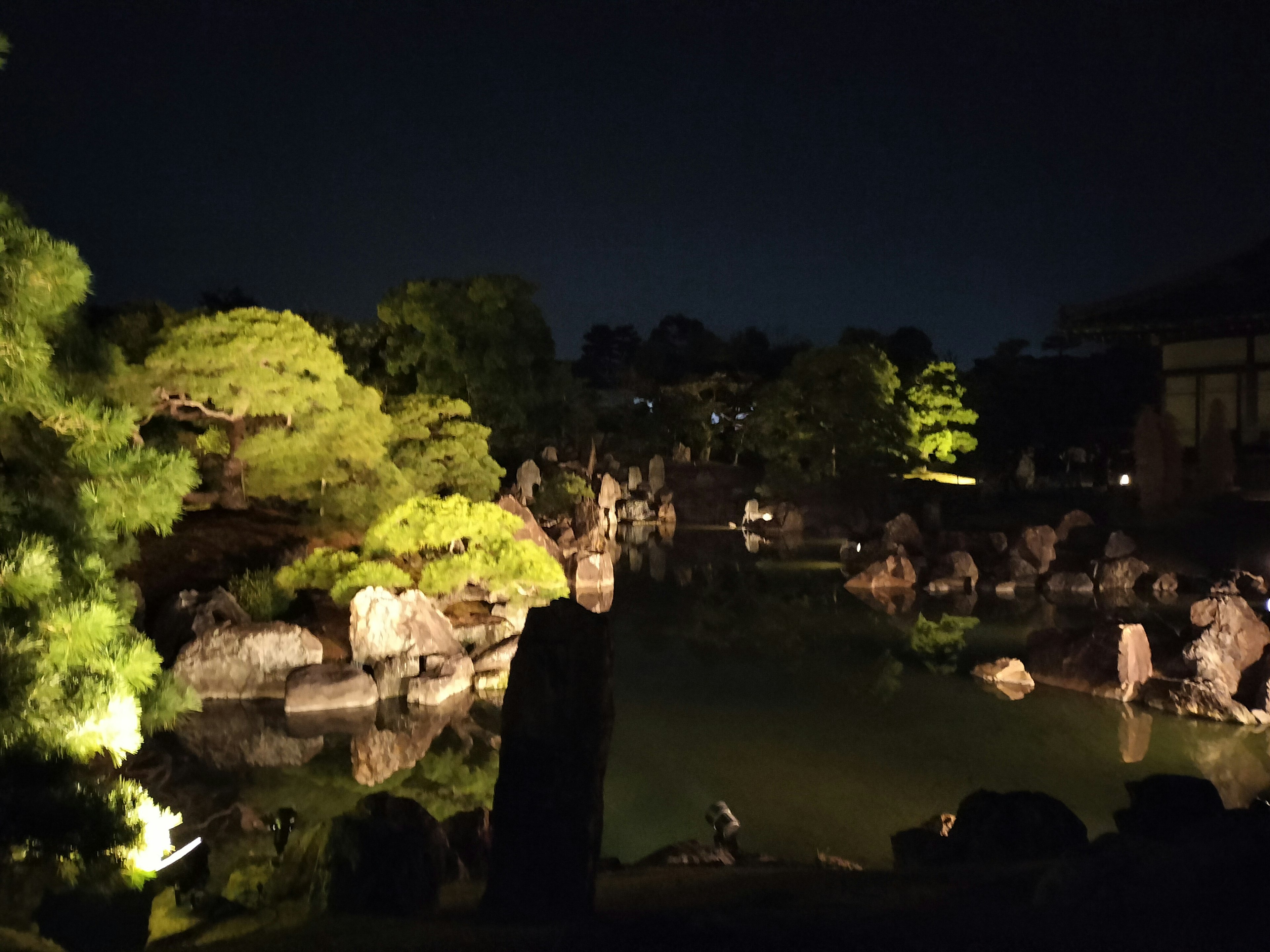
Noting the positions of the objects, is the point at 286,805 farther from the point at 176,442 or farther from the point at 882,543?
the point at 882,543

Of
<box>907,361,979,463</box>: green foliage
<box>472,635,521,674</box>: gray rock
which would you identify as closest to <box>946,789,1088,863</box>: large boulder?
<box>472,635,521,674</box>: gray rock

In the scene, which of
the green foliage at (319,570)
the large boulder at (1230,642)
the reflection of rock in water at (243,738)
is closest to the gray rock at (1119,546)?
the large boulder at (1230,642)

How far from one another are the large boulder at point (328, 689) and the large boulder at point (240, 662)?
0.20 meters

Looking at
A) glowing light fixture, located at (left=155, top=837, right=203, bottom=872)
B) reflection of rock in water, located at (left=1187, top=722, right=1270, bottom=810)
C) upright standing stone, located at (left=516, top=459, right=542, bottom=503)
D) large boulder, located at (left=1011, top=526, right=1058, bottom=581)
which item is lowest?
glowing light fixture, located at (left=155, top=837, right=203, bottom=872)

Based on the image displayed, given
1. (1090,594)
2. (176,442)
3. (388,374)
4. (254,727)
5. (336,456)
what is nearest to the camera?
(254,727)

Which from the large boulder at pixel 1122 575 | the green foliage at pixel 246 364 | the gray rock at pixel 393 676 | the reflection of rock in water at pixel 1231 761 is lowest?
the reflection of rock in water at pixel 1231 761

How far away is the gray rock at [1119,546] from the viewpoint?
57.4 ft

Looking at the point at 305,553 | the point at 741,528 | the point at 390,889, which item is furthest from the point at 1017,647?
the point at 741,528

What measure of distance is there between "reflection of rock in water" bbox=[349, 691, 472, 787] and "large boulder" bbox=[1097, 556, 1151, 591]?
12365 mm

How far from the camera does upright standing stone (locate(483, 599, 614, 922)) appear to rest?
14.1 feet

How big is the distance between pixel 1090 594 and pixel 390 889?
15.3m

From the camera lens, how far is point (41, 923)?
3.80 metres

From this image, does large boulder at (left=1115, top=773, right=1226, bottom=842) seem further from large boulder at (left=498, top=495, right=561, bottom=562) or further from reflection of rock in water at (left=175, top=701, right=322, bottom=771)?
large boulder at (left=498, top=495, right=561, bottom=562)

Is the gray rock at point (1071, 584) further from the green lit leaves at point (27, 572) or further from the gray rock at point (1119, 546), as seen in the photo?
the green lit leaves at point (27, 572)
